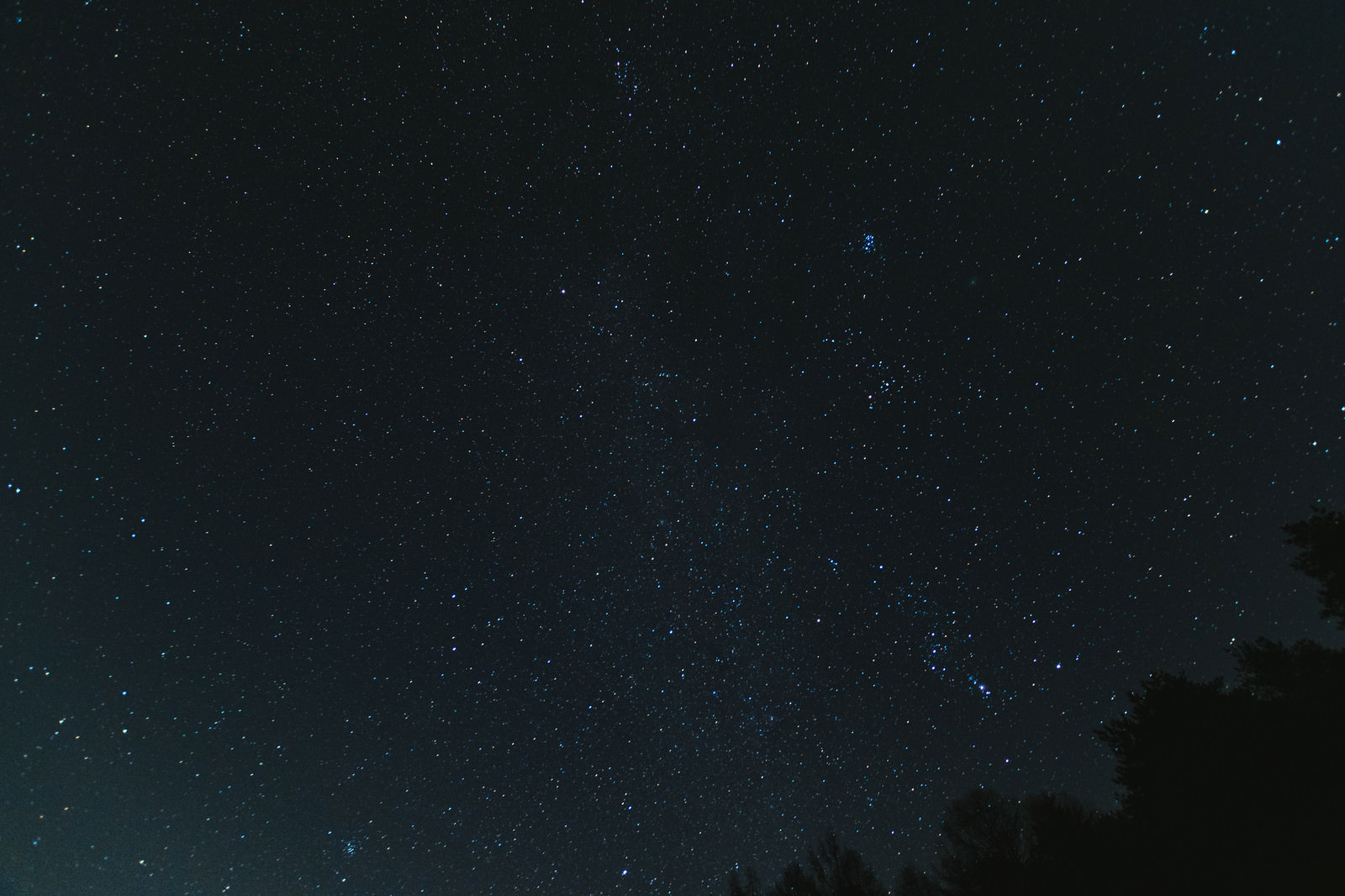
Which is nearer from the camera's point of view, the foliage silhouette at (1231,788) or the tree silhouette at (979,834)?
the foliage silhouette at (1231,788)

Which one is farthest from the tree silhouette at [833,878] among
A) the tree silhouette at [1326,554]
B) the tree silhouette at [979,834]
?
the tree silhouette at [1326,554]

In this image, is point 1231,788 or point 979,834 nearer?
point 1231,788

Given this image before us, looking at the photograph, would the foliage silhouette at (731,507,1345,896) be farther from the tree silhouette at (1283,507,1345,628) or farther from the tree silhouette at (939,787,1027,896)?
the tree silhouette at (939,787,1027,896)

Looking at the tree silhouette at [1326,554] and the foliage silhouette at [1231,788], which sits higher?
the tree silhouette at [1326,554]

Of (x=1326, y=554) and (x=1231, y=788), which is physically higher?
(x=1326, y=554)

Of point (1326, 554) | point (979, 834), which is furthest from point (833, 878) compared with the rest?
point (1326, 554)

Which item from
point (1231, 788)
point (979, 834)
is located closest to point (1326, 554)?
point (1231, 788)

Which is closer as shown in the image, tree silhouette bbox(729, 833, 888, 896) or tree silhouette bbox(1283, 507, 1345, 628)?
tree silhouette bbox(1283, 507, 1345, 628)

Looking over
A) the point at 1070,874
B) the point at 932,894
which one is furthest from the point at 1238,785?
the point at 932,894

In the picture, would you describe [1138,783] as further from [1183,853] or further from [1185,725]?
[1183,853]

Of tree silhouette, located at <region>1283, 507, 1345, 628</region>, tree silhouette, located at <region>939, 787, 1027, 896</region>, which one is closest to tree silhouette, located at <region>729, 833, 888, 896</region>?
tree silhouette, located at <region>939, 787, 1027, 896</region>

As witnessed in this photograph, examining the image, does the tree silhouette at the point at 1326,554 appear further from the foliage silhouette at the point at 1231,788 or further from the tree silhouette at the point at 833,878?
the tree silhouette at the point at 833,878

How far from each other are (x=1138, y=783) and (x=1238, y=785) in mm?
1919

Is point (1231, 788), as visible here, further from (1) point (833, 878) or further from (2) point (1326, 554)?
(1) point (833, 878)
